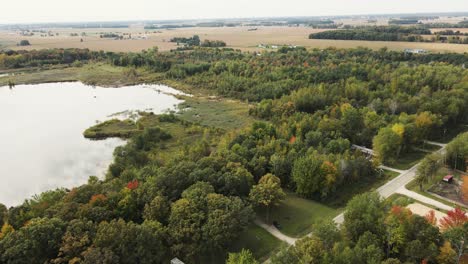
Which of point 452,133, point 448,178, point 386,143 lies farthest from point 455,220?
point 452,133

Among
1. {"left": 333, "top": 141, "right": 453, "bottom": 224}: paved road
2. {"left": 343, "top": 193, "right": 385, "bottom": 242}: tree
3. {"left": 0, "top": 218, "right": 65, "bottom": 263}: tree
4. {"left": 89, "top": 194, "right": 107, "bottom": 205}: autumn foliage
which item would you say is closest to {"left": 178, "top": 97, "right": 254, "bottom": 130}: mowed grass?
{"left": 333, "top": 141, "right": 453, "bottom": 224}: paved road

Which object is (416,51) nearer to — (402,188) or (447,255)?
(402,188)

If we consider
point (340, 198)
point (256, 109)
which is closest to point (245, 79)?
point (256, 109)

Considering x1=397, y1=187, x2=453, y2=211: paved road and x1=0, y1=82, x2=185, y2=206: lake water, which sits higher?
x1=0, y1=82, x2=185, y2=206: lake water

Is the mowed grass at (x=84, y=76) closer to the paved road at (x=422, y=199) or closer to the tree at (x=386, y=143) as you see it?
the tree at (x=386, y=143)

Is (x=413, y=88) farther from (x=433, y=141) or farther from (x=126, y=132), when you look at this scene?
(x=126, y=132)

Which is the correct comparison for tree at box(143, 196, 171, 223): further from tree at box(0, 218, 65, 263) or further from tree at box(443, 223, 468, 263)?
tree at box(443, 223, 468, 263)
